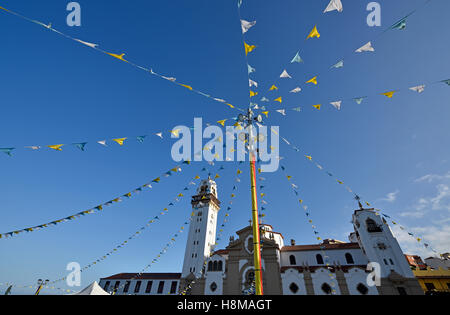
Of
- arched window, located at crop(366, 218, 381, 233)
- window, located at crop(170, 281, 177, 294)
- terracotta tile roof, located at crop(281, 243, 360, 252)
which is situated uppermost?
arched window, located at crop(366, 218, 381, 233)

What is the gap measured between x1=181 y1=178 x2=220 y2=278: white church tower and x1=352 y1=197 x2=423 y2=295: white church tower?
81.2 feet

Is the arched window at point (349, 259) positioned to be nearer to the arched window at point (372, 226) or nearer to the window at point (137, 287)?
the arched window at point (372, 226)

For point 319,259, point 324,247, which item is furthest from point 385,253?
point 319,259

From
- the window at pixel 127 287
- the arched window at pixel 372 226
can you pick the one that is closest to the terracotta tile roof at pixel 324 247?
the arched window at pixel 372 226

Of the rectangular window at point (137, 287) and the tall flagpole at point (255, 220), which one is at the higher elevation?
the rectangular window at point (137, 287)

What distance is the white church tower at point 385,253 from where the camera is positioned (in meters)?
26.3

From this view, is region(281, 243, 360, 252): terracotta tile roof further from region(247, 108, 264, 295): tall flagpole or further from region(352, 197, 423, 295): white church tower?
region(247, 108, 264, 295): tall flagpole

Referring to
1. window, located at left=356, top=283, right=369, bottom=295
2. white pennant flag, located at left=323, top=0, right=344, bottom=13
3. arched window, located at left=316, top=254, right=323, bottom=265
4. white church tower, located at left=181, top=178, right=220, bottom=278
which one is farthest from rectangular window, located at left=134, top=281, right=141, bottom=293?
white pennant flag, located at left=323, top=0, right=344, bottom=13

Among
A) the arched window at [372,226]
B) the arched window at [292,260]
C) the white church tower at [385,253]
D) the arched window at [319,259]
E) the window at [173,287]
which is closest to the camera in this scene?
the white church tower at [385,253]

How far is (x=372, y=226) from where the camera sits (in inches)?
1240

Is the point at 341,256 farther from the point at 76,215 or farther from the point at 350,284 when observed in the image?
the point at 76,215

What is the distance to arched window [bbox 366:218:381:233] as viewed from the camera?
102ft
